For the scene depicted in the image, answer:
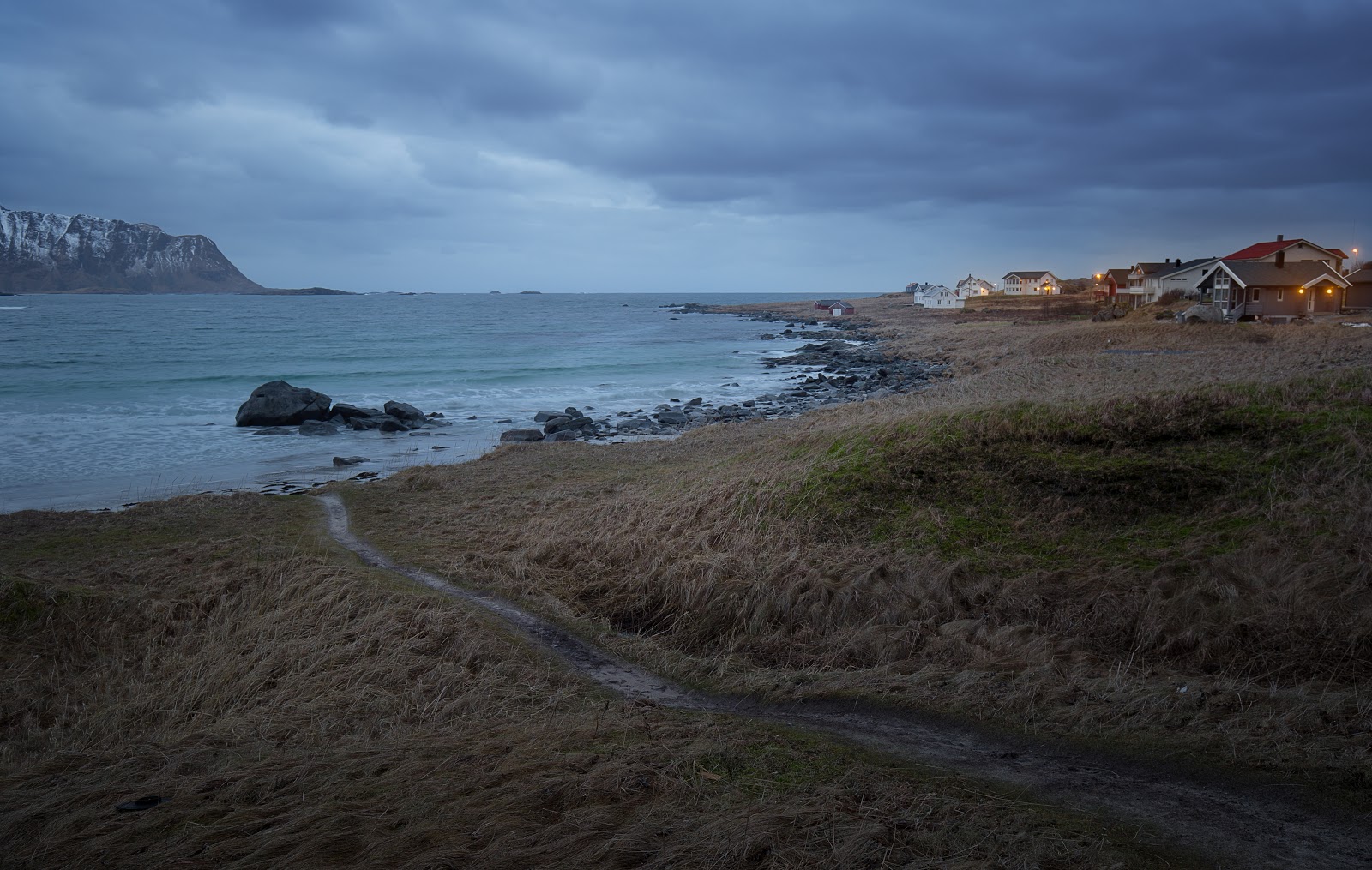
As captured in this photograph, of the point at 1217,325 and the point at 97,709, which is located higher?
the point at 1217,325

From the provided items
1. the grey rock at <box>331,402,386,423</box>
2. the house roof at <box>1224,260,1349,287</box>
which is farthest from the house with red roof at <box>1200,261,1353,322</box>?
the grey rock at <box>331,402,386,423</box>

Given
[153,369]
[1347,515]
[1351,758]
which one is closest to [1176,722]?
[1351,758]

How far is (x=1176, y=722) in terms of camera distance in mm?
5984

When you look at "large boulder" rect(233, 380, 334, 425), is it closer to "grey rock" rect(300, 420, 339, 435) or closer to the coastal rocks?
"grey rock" rect(300, 420, 339, 435)

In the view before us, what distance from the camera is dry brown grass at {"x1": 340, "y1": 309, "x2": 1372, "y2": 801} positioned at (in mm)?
6477

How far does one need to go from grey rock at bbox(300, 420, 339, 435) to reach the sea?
52cm

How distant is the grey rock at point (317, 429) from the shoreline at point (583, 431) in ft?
3.58

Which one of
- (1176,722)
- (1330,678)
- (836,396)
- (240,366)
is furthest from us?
(240,366)

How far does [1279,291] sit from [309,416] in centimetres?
5017

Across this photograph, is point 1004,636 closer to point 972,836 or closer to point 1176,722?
point 1176,722

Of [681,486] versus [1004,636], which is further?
[681,486]

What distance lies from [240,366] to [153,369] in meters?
4.96

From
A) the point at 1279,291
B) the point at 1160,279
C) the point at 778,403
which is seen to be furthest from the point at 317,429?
the point at 1160,279

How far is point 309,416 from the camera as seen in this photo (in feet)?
102
